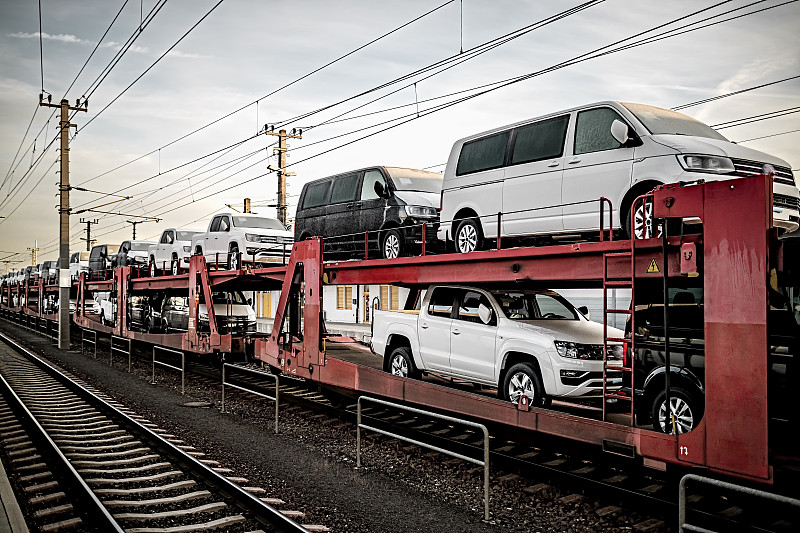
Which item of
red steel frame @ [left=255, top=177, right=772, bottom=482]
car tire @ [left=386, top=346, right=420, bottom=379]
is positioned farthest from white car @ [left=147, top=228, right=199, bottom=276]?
red steel frame @ [left=255, top=177, right=772, bottom=482]

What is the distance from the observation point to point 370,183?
12789 millimetres

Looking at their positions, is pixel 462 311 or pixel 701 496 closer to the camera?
pixel 701 496

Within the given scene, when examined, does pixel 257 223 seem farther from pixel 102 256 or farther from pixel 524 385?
pixel 102 256

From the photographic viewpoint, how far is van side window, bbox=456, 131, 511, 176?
30.3ft

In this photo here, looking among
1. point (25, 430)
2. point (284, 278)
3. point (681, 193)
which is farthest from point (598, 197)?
point (25, 430)

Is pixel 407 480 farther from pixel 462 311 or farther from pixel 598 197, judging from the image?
pixel 598 197

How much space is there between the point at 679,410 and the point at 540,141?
3.79 metres

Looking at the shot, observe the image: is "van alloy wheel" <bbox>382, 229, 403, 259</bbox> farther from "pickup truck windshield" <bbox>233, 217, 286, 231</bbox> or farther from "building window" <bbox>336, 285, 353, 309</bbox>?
"building window" <bbox>336, 285, 353, 309</bbox>

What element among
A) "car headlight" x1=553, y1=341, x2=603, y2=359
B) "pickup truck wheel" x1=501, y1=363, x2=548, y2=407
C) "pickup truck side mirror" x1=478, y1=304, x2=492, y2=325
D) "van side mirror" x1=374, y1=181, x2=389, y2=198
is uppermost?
"van side mirror" x1=374, y1=181, x2=389, y2=198

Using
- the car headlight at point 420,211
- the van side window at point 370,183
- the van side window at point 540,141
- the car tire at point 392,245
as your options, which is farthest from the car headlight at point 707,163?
the van side window at point 370,183

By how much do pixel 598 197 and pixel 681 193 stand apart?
5.67 feet

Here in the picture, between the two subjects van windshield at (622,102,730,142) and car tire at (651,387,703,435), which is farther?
van windshield at (622,102,730,142)

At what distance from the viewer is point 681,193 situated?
6.20m

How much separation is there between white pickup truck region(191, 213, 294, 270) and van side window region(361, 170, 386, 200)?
4.98 metres
